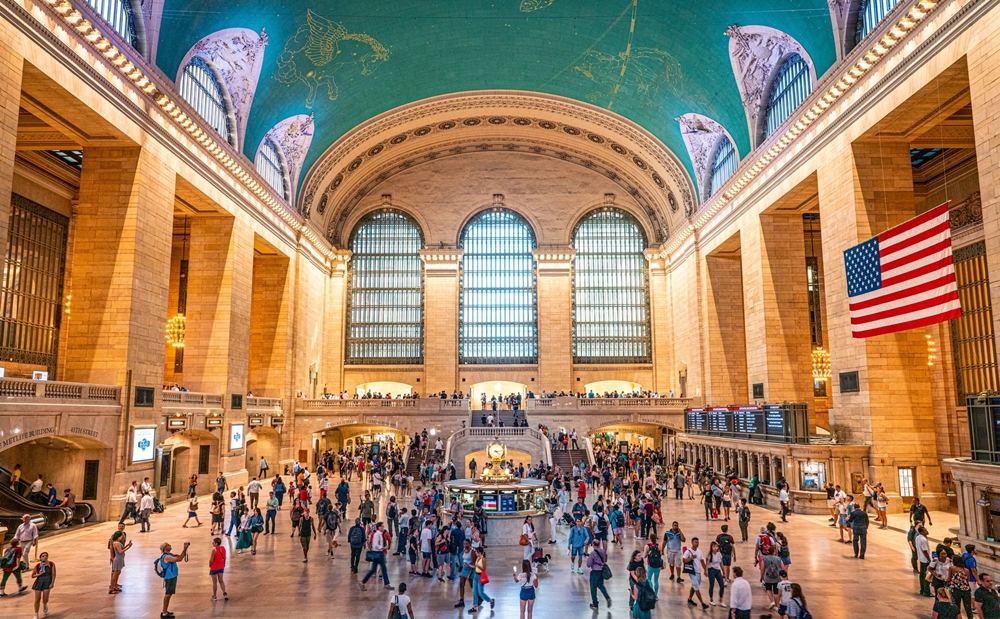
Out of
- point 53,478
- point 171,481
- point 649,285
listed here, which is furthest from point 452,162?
point 53,478

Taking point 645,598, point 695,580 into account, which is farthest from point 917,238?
point 645,598

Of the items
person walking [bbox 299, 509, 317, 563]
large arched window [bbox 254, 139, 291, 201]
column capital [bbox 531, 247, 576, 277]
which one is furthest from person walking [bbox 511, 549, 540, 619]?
column capital [bbox 531, 247, 576, 277]

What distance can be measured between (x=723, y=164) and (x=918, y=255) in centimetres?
1762

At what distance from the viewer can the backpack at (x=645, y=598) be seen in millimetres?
8305

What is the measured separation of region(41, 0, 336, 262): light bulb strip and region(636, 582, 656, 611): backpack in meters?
16.4

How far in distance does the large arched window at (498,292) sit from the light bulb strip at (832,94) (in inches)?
518

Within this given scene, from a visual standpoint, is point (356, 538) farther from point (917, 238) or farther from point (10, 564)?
point (917, 238)

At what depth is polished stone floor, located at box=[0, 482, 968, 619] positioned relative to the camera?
9.63 metres

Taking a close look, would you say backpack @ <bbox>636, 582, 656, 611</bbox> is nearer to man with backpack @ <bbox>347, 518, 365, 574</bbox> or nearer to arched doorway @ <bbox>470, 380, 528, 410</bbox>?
man with backpack @ <bbox>347, 518, 365, 574</bbox>

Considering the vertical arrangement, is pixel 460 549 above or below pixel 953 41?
below

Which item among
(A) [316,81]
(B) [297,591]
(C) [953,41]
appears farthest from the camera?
(A) [316,81]

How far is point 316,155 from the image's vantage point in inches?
1299

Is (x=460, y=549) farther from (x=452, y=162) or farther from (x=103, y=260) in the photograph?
(x=452, y=162)

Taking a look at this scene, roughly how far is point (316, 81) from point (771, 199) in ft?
59.8
